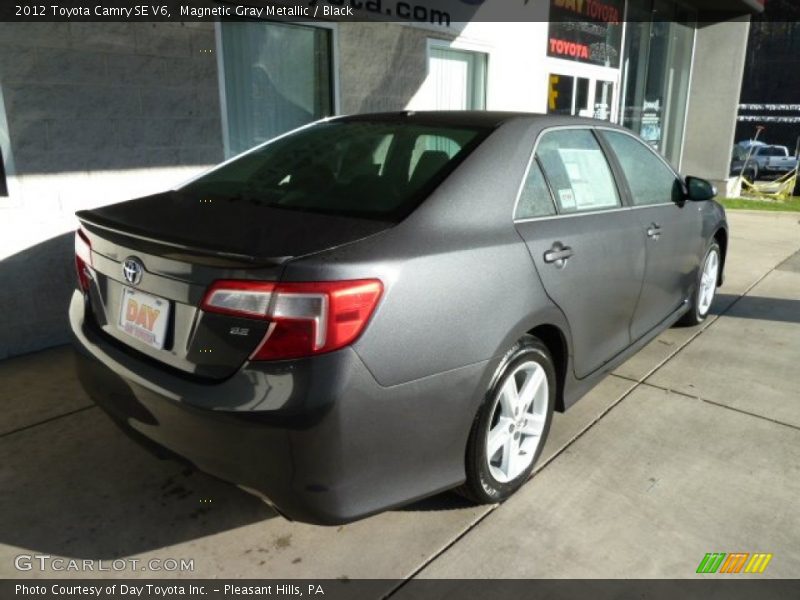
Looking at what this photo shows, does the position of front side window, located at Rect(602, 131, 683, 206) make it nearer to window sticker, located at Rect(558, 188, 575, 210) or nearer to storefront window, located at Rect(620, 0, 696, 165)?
window sticker, located at Rect(558, 188, 575, 210)

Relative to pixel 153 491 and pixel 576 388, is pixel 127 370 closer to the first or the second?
pixel 153 491

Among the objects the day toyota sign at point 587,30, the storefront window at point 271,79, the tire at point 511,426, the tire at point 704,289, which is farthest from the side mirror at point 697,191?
the day toyota sign at point 587,30

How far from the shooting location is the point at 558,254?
Answer: 252 centimetres

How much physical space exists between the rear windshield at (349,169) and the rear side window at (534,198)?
0.26 meters

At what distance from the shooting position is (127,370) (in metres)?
2.08

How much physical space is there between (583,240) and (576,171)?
43cm

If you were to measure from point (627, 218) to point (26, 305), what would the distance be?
3.80 metres

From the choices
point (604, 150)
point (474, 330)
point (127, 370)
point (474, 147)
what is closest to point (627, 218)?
point (604, 150)

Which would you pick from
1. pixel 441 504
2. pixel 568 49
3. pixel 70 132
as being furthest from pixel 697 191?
Result: pixel 568 49
